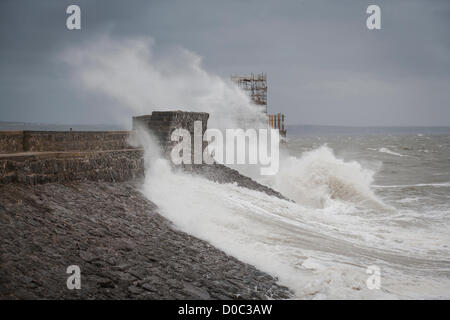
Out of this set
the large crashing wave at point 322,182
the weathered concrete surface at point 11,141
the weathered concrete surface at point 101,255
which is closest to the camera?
the weathered concrete surface at point 101,255

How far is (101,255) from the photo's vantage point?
433 cm

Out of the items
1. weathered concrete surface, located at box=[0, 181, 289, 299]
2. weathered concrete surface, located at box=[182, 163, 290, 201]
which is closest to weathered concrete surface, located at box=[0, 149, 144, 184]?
weathered concrete surface, located at box=[0, 181, 289, 299]

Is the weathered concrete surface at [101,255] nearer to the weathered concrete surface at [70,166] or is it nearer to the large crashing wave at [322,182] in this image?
the weathered concrete surface at [70,166]

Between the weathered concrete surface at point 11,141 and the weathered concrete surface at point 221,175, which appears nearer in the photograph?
the weathered concrete surface at point 11,141

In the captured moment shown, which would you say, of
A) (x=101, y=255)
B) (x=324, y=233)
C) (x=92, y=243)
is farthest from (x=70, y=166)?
(x=324, y=233)

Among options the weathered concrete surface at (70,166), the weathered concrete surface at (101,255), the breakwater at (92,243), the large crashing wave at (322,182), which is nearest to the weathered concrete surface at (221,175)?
the weathered concrete surface at (70,166)

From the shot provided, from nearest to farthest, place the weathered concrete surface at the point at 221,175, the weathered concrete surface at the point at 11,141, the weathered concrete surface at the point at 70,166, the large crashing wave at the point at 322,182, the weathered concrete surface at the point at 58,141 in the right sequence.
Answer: the weathered concrete surface at the point at 70,166 → the weathered concrete surface at the point at 11,141 → the weathered concrete surface at the point at 58,141 → the weathered concrete surface at the point at 221,175 → the large crashing wave at the point at 322,182

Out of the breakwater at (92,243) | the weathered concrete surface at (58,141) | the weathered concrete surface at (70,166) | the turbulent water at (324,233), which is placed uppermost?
the weathered concrete surface at (58,141)

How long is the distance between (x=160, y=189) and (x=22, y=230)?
404 centimetres

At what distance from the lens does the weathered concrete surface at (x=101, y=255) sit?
367 cm

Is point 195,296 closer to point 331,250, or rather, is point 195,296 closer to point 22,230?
point 22,230

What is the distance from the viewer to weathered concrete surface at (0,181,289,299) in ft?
12.0

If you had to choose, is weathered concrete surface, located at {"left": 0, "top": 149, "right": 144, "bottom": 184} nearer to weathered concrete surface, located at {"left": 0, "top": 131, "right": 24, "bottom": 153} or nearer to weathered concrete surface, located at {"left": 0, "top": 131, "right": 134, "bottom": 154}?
weathered concrete surface, located at {"left": 0, "top": 131, "right": 134, "bottom": 154}
